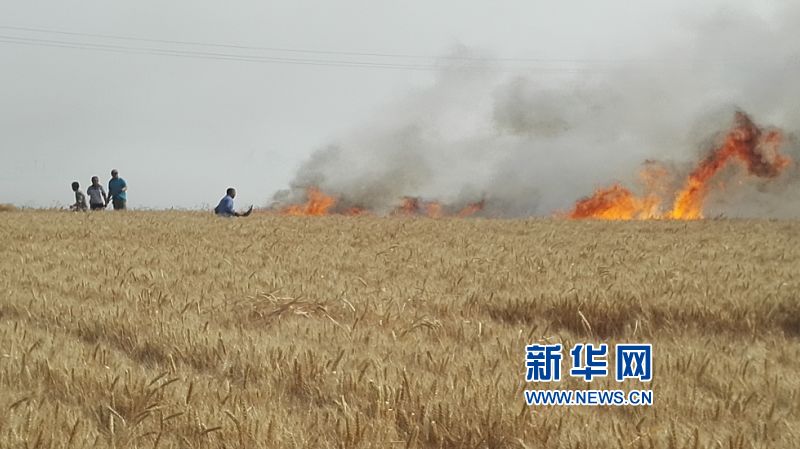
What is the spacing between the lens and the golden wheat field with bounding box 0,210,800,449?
2.29 m

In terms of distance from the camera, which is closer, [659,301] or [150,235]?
[659,301]

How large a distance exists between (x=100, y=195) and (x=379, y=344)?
2009 cm

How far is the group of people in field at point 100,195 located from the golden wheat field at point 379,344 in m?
13.6

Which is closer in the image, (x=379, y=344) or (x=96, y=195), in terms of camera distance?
(x=379, y=344)

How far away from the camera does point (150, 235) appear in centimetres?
1134

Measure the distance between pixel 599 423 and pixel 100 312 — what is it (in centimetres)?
349

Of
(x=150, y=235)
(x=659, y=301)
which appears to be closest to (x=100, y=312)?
(x=659, y=301)

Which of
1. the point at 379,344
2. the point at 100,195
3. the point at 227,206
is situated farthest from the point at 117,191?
the point at 379,344

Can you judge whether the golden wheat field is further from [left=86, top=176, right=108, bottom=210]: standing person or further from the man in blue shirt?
[left=86, top=176, right=108, bottom=210]: standing person

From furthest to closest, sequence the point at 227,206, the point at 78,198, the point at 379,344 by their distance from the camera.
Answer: the point at 78,198, the point at 227,206, the point at 379,344

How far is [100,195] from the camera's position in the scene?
21078mm

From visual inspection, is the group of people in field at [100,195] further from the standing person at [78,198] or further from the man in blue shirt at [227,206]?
the man in blue shirt at [227,206]

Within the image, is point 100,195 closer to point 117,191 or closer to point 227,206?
point 117,191

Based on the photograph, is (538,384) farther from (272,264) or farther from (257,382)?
(272,264)
